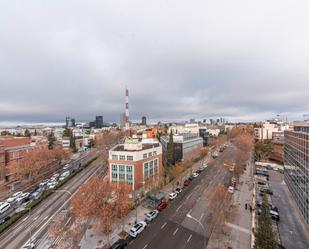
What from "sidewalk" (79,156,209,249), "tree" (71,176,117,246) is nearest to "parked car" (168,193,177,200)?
Answer: "sidewalk" (79,156,209,249)

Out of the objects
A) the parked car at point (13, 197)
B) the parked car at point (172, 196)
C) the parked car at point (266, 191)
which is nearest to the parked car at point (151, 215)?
the parked car at point (172, 196)

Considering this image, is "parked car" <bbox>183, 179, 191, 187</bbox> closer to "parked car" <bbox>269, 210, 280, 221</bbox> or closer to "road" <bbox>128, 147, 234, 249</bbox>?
"road" <bbox>128, 147, 234, 249</bbox>

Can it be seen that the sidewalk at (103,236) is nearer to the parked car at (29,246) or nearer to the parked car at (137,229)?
the parked car at (137,229)

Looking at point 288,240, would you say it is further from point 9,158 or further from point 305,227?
point 9,158

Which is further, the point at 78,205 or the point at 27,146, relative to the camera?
the point at 27,146

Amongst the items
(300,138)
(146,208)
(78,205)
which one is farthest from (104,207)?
(300,138)

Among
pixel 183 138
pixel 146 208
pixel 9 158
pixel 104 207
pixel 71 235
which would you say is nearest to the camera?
pixel 71 235
